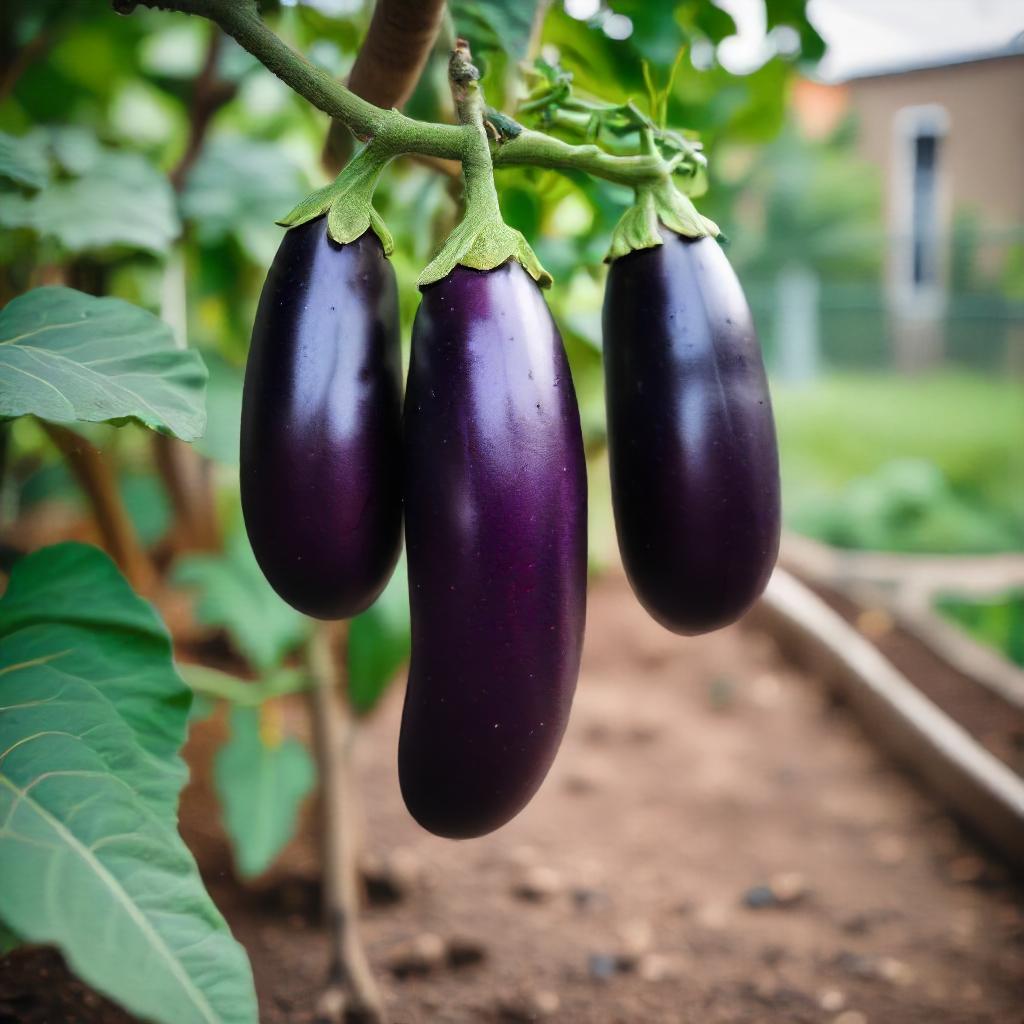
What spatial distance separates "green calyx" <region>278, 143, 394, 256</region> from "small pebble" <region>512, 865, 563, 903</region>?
100cm

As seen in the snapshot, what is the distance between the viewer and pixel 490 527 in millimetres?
478

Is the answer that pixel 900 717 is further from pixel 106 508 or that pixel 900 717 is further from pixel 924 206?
pixel 924 206

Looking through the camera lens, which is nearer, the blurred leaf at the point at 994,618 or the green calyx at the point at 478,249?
the green calyx at the point at 478,249

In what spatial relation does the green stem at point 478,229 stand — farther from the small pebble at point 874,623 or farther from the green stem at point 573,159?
the small pebble at point 874,623

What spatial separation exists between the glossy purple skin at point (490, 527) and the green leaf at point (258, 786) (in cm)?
73

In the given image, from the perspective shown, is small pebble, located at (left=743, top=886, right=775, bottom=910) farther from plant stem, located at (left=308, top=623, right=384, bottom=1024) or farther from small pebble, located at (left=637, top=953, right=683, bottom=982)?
plant stem, located at (left=308, top=623, right=384, bottom=1024)

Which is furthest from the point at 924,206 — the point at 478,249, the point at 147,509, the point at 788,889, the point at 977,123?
the point at 478,249

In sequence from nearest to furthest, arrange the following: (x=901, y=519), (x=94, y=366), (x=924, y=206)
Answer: (x=94, y=366) → (x=901, y=519) → (x=924, y=206)

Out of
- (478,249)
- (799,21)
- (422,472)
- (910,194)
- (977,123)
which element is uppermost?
(977,123)

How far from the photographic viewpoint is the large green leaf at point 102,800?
1.48 feet

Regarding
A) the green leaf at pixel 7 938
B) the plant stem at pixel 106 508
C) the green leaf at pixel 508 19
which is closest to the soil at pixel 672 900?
the green leaf at pixel 7 938

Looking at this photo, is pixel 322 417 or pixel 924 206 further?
pixel 924 206

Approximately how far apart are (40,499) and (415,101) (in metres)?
1.63

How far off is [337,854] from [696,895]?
1.57ft
